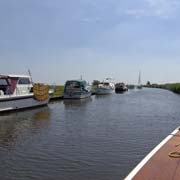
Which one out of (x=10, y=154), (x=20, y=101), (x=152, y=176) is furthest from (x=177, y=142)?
(x=20, y=101)

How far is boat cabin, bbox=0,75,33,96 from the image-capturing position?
35.2 meters

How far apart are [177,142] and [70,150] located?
5.50 m

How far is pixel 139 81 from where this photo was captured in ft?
571

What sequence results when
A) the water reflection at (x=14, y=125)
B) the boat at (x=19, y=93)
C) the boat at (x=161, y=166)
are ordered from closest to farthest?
the boat at (x=161, y=166) < the water reflection at (x=14, y=125) < the boat at (x=19, y=93)

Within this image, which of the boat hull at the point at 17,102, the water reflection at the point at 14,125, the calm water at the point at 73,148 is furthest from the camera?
the boat hull at the point at 17,102

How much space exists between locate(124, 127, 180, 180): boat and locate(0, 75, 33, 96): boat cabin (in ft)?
76.5

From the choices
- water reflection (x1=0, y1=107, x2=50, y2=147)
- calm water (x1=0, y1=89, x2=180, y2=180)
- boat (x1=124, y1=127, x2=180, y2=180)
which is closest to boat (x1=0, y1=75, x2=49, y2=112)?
water reflection (x1=0, y1=107, x2=50, y2=147)

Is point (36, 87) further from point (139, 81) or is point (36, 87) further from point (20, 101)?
point (139, 81)

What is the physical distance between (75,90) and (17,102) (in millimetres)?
24766

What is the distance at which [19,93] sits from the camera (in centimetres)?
3675

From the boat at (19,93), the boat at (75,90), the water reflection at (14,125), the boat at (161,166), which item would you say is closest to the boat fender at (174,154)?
the boat at (161,166)

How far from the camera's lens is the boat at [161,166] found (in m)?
9.45

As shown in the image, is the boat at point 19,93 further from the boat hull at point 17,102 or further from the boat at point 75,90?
the boat at point 75,90

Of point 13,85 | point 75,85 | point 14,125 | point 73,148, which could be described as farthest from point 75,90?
point 73,148
